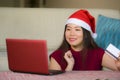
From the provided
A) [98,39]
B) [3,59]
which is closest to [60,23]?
[98,39]

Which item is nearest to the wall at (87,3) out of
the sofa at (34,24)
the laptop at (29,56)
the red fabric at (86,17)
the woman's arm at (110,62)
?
the sofa at (34,24)

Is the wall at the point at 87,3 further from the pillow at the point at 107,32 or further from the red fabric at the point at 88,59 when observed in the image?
the red fabric at the point at 88,59

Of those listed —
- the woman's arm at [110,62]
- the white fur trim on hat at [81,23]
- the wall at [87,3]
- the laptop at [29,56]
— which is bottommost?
the woman's arm at [110,62]

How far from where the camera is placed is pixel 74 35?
1596 mm

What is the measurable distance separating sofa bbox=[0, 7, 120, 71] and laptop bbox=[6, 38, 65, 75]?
689 millimetres

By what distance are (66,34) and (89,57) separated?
186 mm

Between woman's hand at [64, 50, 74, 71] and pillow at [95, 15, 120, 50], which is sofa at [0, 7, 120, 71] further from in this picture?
woman's hand at [64, 50, 74, 71]

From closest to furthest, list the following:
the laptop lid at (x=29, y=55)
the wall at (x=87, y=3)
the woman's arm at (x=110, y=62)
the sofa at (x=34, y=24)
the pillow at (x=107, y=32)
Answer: the laptop lid at (x=29, y=55) < the woman's arm at (x=110, y=62) < the pillow at (x=107, y=32) < the sofa at (x=34, y=24) < the wall at (x=87, y=3)

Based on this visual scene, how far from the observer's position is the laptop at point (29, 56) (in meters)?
1.09

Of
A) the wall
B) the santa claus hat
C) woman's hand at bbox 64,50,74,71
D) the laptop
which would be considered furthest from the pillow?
the laptop

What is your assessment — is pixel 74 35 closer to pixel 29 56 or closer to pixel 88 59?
pixel 88 59

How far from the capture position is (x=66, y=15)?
74.4 inches

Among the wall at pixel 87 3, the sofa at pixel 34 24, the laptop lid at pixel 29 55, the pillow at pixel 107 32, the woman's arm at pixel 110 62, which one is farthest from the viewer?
the wall at pixel 87 3

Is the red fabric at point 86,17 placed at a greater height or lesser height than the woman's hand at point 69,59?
greater
